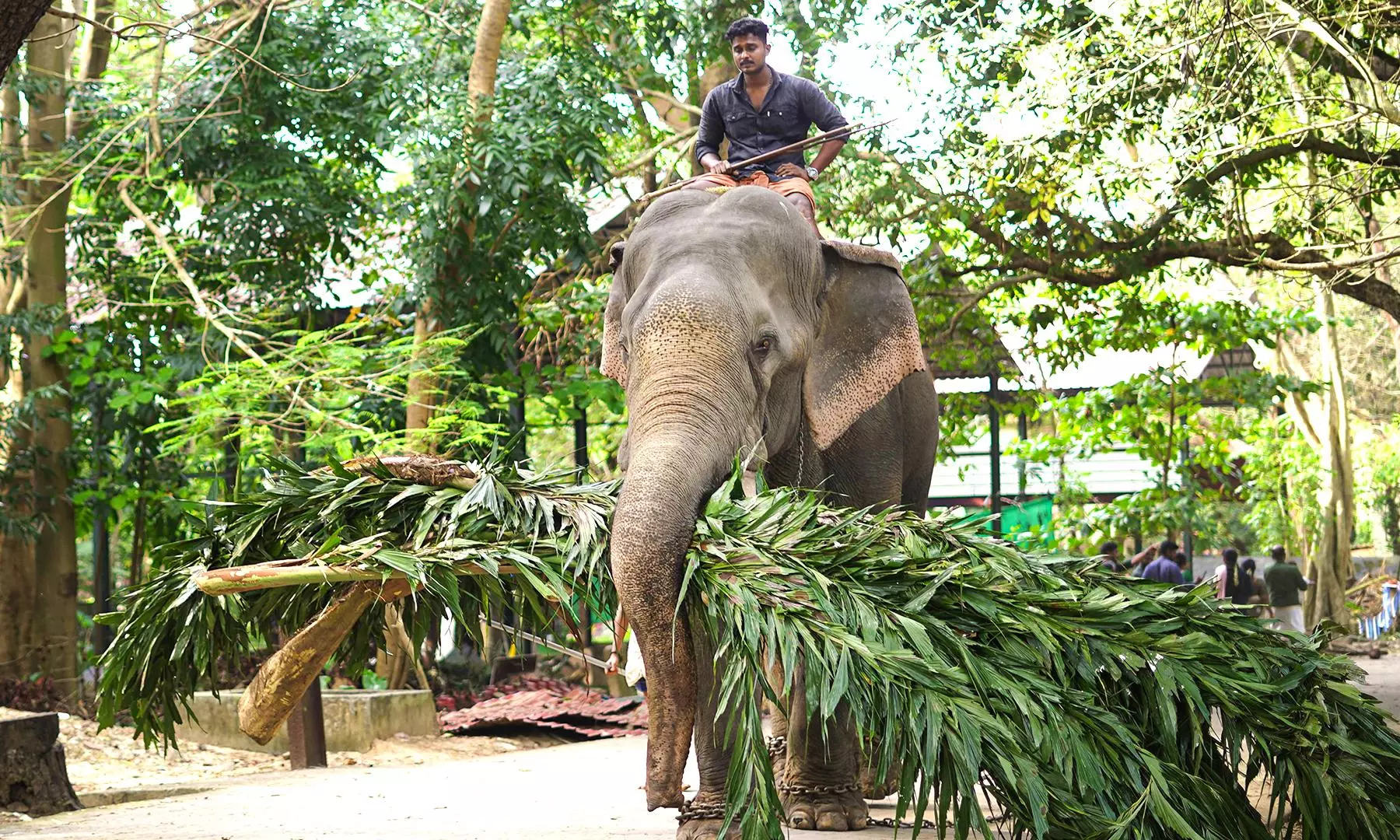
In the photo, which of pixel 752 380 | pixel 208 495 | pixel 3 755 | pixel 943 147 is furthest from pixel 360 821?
pixel 943 147

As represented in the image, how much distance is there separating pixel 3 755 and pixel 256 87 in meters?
Result: 6.53

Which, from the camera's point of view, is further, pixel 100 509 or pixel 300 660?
pixel 100 509

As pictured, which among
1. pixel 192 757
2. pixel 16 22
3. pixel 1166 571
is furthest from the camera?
pixel 1166 571

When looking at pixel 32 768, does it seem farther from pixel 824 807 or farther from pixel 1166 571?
pixel 1166 571

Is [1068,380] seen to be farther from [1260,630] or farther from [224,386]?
[1260,630]

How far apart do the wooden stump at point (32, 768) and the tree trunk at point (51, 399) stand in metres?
5.00

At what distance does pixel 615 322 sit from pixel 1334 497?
633 inches

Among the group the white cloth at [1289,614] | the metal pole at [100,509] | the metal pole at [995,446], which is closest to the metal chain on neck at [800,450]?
the metal pole at [100,509]

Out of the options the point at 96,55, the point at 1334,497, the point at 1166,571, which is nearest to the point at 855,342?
the point at 96,55

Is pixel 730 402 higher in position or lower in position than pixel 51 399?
lower

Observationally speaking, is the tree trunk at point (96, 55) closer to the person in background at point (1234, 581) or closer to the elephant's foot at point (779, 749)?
the elephant's foot at point (779, 749)

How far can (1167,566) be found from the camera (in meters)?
14.5

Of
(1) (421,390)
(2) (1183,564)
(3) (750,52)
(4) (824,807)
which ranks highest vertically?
(3) (750,52)

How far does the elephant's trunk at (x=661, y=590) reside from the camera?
155 inches
